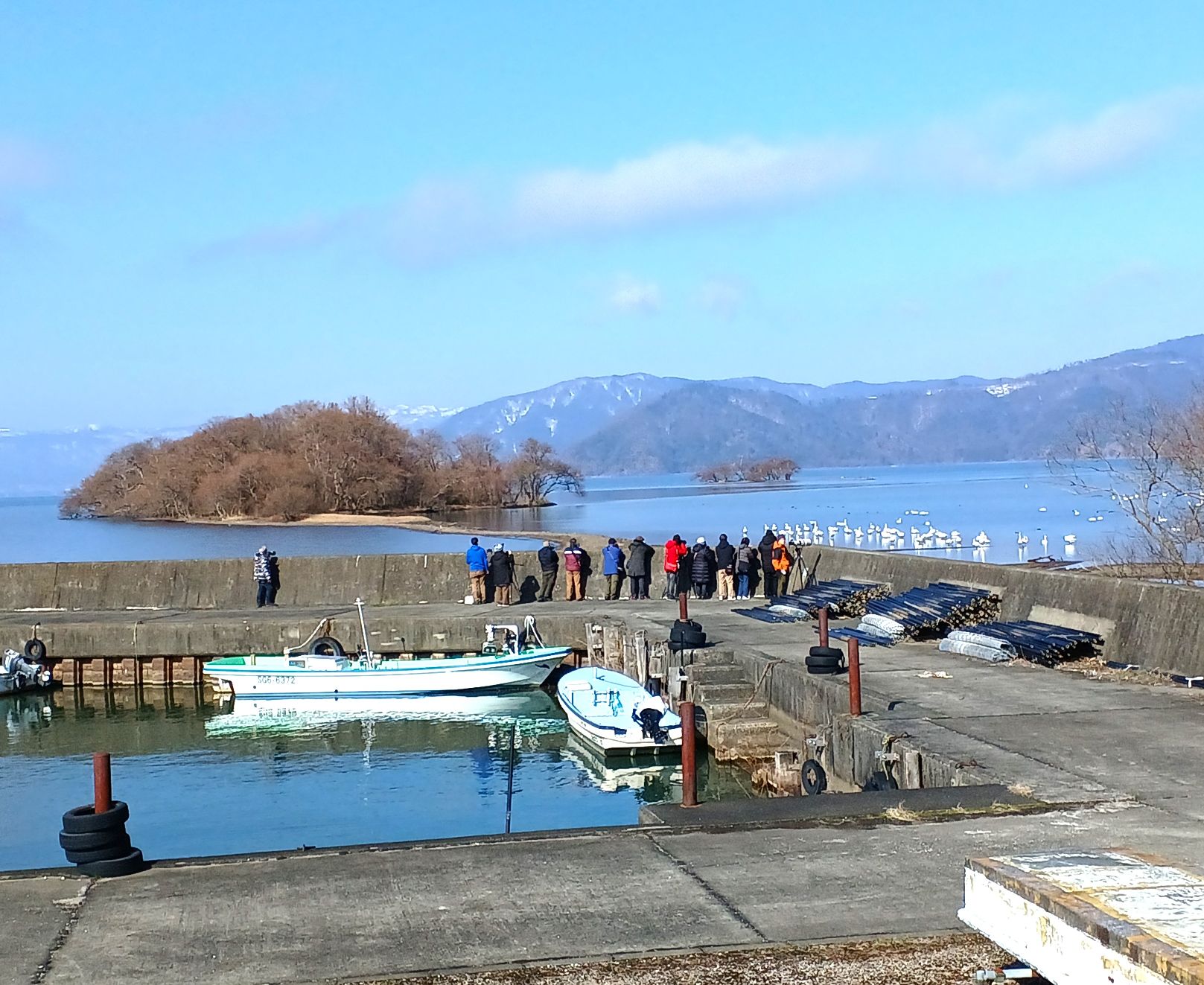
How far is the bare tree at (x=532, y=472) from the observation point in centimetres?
14575

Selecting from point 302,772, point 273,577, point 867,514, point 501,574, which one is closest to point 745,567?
point 501,574

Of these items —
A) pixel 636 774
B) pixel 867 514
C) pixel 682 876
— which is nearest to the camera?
pixel 682 876

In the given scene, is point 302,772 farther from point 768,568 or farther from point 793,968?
point 793,968

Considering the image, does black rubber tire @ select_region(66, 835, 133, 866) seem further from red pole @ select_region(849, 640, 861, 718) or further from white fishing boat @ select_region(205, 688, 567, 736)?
white fishing boat @ select_region(205, 688, 567, 736)

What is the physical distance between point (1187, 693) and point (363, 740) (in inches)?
567

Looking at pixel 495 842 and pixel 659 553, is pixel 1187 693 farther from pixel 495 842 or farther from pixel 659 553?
pixel 659 553

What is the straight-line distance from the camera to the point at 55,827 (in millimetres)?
18359

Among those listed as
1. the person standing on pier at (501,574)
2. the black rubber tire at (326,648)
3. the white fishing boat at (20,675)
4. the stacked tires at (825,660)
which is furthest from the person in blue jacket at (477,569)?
the stacked tires at (825,660)

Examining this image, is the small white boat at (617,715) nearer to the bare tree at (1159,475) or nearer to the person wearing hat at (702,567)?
the person wearing hat at (702,567)

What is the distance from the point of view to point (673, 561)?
104 ft

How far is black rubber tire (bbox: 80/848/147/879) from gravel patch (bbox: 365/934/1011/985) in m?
2.99

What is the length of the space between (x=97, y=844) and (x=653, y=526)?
80966 mm

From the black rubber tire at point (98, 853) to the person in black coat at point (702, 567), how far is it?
22966mm

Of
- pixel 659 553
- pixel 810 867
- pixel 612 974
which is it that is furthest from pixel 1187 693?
pixel 659 553
